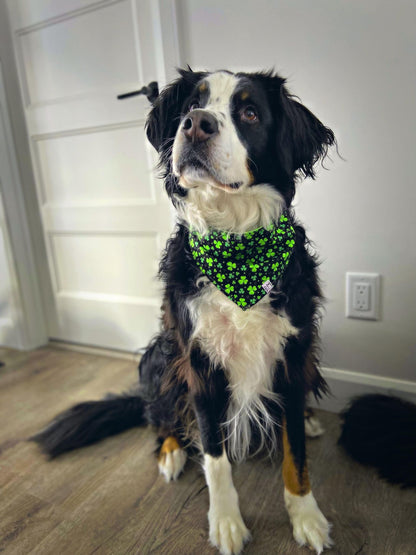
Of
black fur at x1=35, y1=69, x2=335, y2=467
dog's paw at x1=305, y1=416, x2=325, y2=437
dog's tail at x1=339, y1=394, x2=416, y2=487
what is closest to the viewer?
black fur at x1=35, y1=69, x2=335, y2=467

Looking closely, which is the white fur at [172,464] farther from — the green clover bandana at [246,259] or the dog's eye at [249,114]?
the dog's eye at [249,114]

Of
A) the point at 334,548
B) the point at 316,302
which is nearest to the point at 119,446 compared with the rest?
the point at 334,548

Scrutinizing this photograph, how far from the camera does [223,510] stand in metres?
0.98

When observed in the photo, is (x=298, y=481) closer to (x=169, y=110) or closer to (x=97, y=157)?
(x=169, y=110)

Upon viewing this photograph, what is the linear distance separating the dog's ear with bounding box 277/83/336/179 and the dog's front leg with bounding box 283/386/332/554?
0.55 meters

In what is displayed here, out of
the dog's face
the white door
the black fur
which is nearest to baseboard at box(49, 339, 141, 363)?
the white door

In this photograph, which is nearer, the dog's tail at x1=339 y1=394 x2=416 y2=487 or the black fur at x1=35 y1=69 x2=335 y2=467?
the black fur at x1=35 y1=69 x2=335 y2=467

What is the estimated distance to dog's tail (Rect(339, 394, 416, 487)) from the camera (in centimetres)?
113

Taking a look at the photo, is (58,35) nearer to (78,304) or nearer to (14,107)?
(14,107)

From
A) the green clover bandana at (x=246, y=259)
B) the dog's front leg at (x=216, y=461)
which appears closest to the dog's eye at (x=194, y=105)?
the green clover bandana at (x=246, y=259)

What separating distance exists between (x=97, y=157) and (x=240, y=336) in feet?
4.28

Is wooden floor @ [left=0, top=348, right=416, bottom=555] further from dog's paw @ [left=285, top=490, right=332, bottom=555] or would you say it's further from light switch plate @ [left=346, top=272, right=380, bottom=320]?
light switch plate @ [left=346, top=272, right=380, bottom=320]

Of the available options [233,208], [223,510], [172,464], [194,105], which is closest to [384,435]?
[223,510]

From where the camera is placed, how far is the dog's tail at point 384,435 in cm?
113
